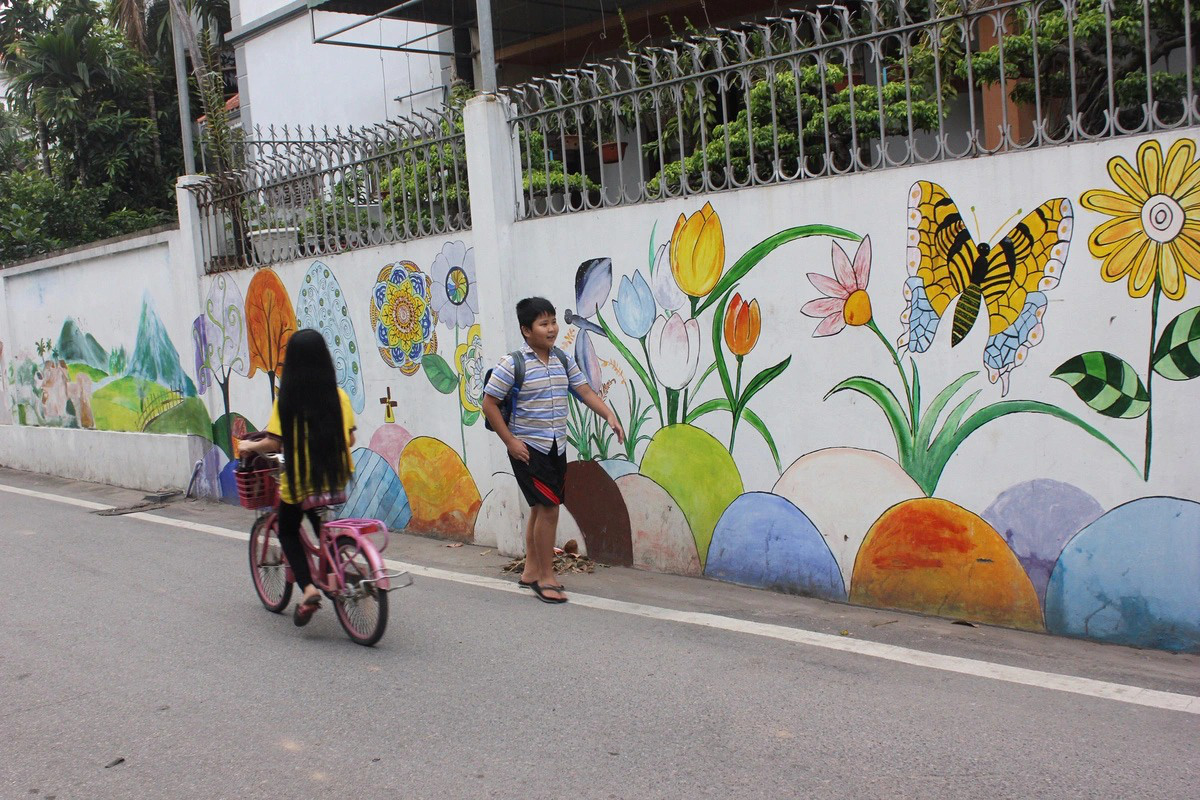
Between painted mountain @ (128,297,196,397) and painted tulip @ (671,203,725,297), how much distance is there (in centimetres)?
639

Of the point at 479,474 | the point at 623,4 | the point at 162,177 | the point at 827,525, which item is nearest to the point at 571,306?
the point at 479,474

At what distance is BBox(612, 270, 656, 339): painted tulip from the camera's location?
6.63m

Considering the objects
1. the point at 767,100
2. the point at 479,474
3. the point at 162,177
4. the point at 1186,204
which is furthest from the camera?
the point at 162,177

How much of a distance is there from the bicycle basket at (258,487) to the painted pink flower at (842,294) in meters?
3.02

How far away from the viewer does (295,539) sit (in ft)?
18.6

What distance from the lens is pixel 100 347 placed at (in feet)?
40.1

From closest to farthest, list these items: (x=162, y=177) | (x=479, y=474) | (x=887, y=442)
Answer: (x=887, y=442) → (x=479, y=474) → (x=162, y=177)

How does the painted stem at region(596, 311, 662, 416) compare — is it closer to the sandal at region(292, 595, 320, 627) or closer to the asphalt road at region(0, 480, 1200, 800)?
the asphalt road at region(0, 480, 1200, 800)

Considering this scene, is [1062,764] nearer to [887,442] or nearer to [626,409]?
[887,442]

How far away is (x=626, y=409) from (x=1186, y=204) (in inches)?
132

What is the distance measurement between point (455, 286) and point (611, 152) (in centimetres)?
163

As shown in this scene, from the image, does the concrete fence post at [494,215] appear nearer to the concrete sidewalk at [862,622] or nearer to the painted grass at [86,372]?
the concrete sidewalk at [862,622]

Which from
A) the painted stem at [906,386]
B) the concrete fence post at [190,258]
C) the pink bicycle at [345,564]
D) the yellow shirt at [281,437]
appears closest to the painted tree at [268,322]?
the concrete fence post at [190,258]

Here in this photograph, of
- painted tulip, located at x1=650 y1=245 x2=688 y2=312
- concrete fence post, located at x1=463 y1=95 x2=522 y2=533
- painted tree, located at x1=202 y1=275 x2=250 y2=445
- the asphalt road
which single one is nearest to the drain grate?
painted tree, located at x1=202 y1=275 x2=250 y2=445
